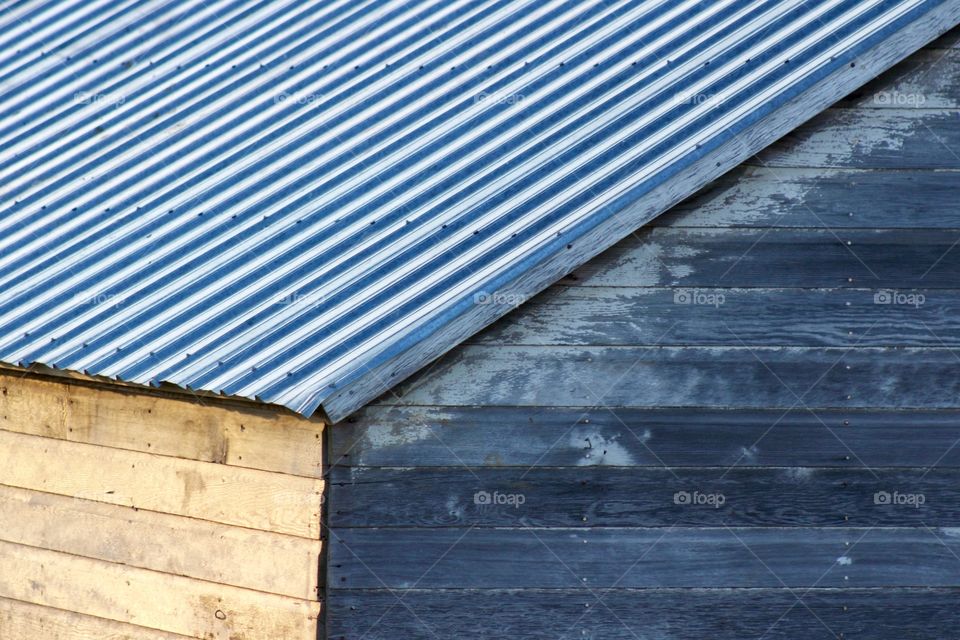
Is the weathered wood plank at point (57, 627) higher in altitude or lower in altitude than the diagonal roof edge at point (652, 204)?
lower

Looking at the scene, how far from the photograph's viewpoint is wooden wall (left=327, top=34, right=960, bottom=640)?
477 centimetres

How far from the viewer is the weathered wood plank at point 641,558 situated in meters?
4.77

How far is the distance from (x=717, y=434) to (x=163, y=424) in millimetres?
2220

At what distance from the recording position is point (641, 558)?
16.0 feet

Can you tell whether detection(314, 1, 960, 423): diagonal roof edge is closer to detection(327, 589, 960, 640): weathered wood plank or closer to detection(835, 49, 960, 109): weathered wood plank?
detection(835, 49, 960, 109): weathered wood plank

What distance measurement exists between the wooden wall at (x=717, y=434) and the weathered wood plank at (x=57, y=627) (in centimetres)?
108

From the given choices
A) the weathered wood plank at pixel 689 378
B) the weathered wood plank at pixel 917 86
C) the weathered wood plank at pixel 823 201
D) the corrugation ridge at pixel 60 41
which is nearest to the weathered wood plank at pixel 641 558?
the weathered wood plank at pixel 689 378

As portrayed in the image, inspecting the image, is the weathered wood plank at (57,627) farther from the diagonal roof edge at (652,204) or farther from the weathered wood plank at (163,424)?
the diagonal roof edge at (652,204)

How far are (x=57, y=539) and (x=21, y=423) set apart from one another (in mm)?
551

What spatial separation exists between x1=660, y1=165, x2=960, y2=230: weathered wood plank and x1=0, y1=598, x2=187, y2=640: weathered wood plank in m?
2.77

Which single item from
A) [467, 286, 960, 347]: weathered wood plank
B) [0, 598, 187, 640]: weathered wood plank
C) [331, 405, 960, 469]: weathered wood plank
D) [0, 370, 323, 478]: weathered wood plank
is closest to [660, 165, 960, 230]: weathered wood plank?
[467, 286, 960, 347]: weathered wood plank

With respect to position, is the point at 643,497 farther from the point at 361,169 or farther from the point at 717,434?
the point at 361,169

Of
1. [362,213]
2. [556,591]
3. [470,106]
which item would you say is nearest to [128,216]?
[362,213]

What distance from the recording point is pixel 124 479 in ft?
17.3
